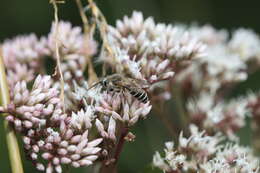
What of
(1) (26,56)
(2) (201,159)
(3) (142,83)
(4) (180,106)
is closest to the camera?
(3) (142,83)

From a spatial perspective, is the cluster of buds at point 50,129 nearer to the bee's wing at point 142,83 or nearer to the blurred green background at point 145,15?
the bee's wing at point 142,83

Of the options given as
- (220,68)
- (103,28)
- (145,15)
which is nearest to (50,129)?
(103,28)

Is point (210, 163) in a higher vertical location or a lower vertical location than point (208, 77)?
lower

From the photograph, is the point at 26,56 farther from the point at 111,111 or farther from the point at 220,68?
the point at 220,68

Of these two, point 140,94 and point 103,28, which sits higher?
point 103,28

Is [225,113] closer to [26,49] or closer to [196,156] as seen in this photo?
[196,156]

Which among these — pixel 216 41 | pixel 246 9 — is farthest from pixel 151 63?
pixel 246 9
